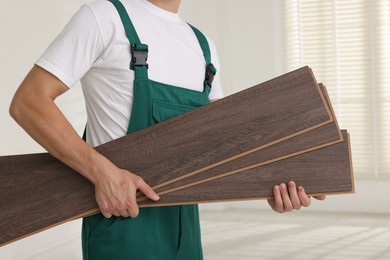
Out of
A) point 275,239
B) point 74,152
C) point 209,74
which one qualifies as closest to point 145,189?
point 74,152

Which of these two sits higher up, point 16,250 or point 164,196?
point 164,196

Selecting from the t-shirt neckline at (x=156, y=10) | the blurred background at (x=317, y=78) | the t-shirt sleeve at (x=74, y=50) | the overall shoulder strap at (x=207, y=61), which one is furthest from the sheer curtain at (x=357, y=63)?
the t-shirt sleeve at (x=74, y=50)

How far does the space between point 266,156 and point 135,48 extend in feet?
1.20

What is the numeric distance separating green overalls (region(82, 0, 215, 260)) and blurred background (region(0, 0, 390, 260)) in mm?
3002

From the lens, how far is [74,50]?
1.25 meters

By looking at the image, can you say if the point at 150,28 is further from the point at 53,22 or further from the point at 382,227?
the point at 382,227

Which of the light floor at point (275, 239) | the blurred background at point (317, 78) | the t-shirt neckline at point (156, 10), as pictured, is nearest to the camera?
the t-shirt neckline at point (156, 10)

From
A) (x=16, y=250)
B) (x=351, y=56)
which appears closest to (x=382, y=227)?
(x=351, y=56)

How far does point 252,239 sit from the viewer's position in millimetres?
4758

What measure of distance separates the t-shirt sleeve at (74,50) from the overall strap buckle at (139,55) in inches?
3.2

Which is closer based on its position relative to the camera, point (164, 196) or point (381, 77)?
point (164, 196)

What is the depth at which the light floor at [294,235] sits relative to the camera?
14.0ft

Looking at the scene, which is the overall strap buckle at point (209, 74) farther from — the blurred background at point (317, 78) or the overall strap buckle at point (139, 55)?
the blurred background at point (317, 78)

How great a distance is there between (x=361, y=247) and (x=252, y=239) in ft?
2.65
